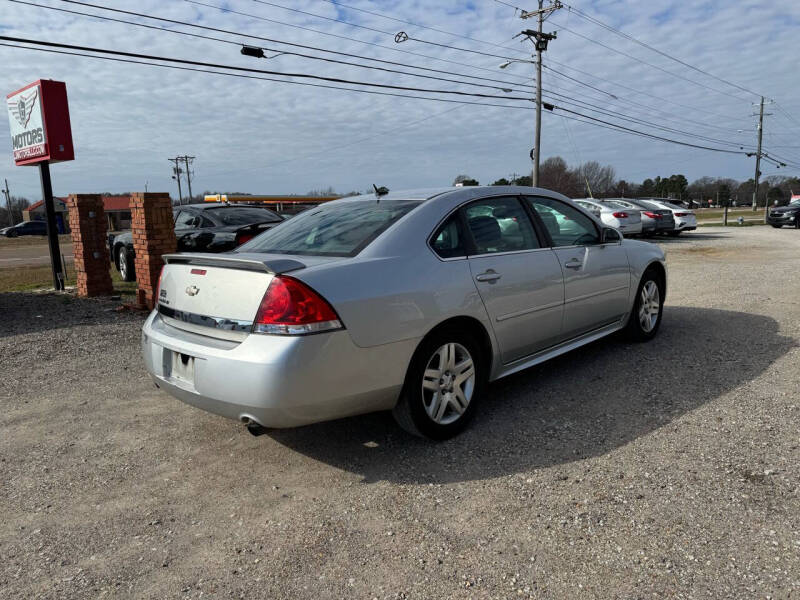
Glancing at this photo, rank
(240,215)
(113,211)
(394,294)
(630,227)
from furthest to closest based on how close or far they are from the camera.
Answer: (113,211)
(630,227)
(240,215)
(394,294)

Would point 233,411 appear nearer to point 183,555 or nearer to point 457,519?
point 183,555

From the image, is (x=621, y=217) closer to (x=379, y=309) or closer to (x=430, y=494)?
(x=379, y=309)

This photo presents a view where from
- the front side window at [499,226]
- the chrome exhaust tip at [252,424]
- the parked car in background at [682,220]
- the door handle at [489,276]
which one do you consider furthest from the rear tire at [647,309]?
the parked car in background at [682,220]

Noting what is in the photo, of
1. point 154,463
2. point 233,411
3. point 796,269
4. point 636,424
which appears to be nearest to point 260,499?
point 233,411

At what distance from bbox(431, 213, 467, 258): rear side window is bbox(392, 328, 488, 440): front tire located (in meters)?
0.49

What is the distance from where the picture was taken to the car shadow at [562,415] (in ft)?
10.9

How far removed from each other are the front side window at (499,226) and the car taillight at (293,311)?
1290 mm

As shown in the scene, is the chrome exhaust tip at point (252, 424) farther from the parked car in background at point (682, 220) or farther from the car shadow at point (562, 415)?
the parked car in background at point (682, 220)

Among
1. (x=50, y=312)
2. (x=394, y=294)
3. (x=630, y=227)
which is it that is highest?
(x=394, y=294)

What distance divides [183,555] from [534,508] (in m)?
1.61

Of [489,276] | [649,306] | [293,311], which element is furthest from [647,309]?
[293,311]

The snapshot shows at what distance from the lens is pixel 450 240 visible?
12.0ft

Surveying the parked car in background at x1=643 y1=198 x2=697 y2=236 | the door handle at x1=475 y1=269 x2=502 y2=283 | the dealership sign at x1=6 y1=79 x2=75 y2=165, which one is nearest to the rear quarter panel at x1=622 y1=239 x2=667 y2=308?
the door handle at x1=475 y1=269 x2=502 y2=283

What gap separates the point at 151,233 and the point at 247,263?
5.29 m
